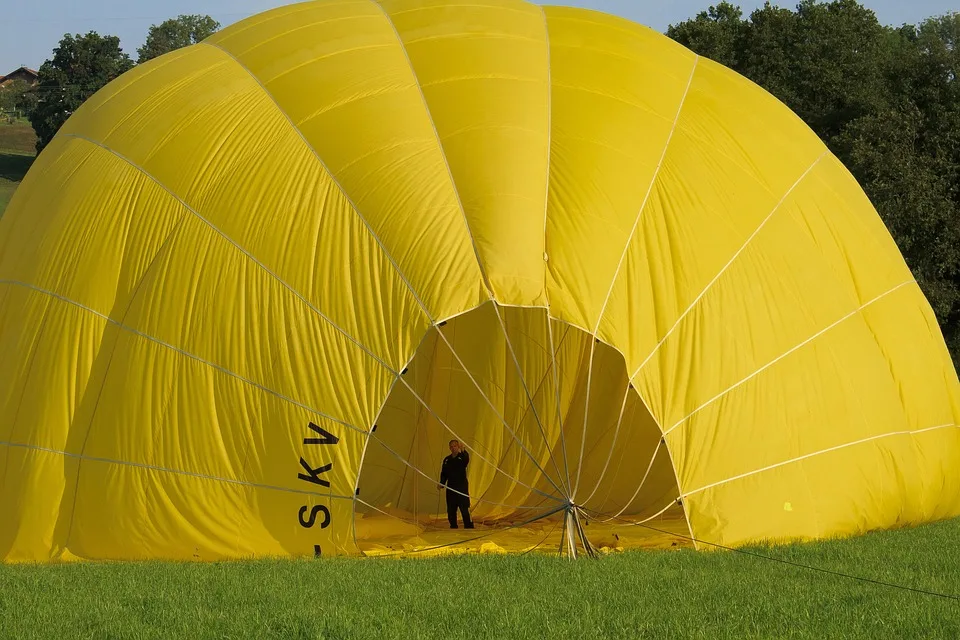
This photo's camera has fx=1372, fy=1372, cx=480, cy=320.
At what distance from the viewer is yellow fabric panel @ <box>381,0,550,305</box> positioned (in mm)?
11242

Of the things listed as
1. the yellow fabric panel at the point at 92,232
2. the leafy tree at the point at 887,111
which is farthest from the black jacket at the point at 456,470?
the leafy tree at the point at 887,111

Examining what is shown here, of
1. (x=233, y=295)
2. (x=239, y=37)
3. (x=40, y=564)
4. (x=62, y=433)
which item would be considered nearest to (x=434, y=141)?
(x=233, y=295)

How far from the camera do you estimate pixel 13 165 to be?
7038 centimetres

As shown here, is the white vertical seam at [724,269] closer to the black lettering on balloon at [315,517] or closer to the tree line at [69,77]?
the black lettering on balloon at [315,517]

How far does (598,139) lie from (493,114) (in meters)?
0.96

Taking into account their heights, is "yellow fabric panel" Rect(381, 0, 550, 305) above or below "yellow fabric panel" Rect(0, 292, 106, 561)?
above

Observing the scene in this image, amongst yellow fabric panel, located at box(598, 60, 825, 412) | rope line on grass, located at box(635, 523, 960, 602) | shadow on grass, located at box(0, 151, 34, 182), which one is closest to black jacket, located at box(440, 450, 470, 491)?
rope line on grass, located at box(635, 523, 960, 602)

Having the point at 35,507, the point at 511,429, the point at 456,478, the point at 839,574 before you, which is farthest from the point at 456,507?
the point at 839,574

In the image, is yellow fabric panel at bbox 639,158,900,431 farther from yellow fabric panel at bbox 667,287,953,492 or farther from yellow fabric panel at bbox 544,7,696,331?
yellow fabric panel at bbox 544,7,696,331

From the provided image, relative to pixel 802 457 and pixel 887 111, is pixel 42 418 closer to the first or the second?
pixel 802 457

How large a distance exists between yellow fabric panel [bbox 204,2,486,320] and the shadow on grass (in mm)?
55032

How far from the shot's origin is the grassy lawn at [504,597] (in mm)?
8117

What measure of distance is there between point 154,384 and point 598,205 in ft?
13.2

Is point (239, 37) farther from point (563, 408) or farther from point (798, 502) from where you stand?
point (798, 502)
